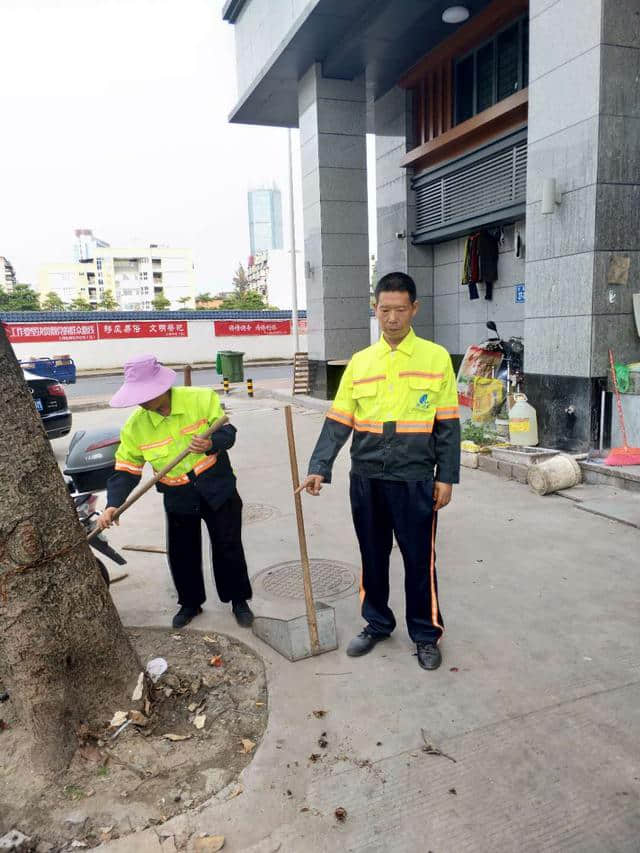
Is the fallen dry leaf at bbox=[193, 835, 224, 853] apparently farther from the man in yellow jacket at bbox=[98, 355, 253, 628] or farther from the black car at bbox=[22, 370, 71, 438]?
the black car at bbox=[22, 370, 71, 438]

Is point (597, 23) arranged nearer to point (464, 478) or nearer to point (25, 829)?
point (464, 478)

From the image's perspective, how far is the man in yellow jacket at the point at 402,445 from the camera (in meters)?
2.91

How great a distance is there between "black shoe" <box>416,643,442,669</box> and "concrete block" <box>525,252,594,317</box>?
13.7 ft

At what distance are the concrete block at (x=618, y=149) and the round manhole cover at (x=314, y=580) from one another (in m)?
4.43

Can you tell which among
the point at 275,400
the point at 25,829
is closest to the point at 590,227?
the point at 25,829

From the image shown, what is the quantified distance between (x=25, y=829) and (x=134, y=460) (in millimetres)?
1706

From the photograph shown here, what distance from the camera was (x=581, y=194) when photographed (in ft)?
19.4

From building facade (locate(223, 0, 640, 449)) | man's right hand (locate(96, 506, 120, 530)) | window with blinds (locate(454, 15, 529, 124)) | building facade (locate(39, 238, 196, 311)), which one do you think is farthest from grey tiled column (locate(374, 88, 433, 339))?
building facade (locate(39, 238, 196, 311))

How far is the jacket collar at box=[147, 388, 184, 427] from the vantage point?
329cm

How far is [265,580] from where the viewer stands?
13.9 feet

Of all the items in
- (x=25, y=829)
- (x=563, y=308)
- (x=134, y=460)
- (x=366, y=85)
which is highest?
(x=366, y=85)

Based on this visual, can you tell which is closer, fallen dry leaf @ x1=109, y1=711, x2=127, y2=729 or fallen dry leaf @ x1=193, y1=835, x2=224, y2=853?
fallen dry leaf @ x1=193, y1=835, x2=224, y2=853

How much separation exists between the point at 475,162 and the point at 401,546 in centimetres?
866

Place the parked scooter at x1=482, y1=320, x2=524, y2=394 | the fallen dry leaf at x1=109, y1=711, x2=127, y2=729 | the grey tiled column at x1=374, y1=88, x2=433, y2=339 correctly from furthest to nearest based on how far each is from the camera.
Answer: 1. the grey tiled column at x1=374, y1=88, x2=433, y2=339
2. the parked scooter at x1=482, y1=320, x2=524, y2=394
3. the fallen dry leaf at x1=109, y1=711, x2=127, y2=729
